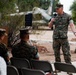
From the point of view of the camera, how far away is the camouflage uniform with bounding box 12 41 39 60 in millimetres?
5965

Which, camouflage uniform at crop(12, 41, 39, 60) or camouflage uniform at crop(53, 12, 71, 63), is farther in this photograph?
camouflage uniform at crop(53, 12, 71, 63)

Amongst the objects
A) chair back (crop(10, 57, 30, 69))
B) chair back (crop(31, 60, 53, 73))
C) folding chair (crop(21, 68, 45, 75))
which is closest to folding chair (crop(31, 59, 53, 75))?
chair back (crop(31, 60, 53, 73))

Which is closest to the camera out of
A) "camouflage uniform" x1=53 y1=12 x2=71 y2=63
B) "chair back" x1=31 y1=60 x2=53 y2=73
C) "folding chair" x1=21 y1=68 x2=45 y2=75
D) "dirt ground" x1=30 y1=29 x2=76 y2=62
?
"folding chair" x1=21 y1=68 x2=45 y2=75

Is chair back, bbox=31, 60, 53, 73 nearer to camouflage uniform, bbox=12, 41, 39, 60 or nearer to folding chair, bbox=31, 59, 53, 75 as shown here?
folding chair, bbox=31, 59, 53, 75

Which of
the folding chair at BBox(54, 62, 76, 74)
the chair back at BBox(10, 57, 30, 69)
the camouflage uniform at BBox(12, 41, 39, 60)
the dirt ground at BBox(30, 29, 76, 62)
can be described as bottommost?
the dirt ground at BBox(30, 29, 76, 62)

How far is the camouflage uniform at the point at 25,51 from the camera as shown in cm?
596

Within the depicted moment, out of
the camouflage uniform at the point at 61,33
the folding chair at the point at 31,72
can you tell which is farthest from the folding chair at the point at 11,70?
the camouflage uniform at the point at 61,33

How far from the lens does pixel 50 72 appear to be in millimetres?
5805

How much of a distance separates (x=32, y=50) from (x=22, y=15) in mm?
9306

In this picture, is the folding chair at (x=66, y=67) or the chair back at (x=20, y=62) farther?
the chair back at (x=20, y=62)

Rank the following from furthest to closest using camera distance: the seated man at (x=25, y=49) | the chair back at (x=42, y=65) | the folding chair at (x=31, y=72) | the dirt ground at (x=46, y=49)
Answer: the dirt ground at (x=46, y=49) → the seated man at (x=25, y=49) → the chair back at (x=42, y=65) → the folding chair at (x=31, y=72)

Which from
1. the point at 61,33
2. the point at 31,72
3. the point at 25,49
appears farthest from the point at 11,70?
the point at 61,33

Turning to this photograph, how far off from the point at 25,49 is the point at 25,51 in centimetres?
4

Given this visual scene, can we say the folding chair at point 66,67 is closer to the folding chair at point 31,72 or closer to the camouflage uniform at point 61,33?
the folding chair at point 31,72
